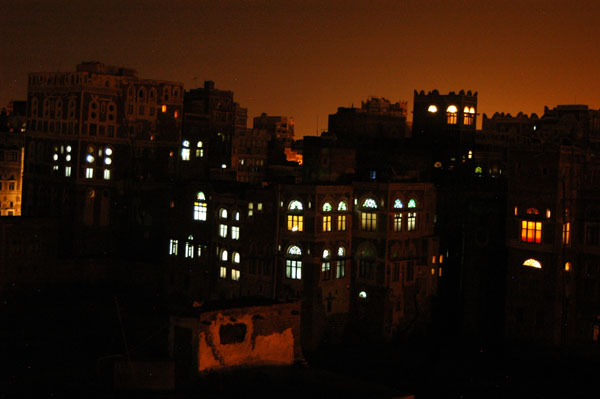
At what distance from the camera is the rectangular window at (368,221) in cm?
7334

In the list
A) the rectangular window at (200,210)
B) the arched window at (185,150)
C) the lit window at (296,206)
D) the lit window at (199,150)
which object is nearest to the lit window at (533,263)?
the lit window at (296,206)

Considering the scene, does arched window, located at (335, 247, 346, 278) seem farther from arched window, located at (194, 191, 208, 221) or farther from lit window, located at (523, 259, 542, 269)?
lit window, located at (523, 259, 542, 269)

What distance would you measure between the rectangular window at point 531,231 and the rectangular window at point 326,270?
15.3 m

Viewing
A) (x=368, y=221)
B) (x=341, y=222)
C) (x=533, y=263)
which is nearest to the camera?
(x=533, y=263)

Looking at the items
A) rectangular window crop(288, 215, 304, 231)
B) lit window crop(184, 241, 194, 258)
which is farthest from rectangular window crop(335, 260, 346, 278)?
lit window crop(184, 241, 194, 258)

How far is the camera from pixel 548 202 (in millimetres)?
67938

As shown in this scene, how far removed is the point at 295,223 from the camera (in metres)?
71.7

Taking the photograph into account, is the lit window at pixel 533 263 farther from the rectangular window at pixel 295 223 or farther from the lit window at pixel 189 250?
the lit window at pixel 189 250

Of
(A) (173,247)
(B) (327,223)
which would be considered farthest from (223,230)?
(B) (327,223)

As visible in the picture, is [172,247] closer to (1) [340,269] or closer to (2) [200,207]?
A: (2) [200,207]

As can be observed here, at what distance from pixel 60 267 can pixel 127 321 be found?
14.5 meters

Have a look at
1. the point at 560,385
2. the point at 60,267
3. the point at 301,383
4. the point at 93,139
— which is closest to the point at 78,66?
the point at 93,139

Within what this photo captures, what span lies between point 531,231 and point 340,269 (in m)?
15.4

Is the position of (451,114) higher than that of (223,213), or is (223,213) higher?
(451,114)
